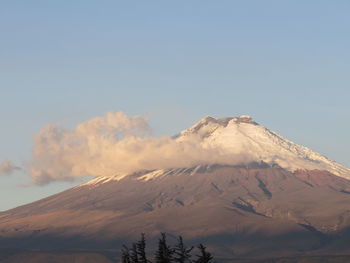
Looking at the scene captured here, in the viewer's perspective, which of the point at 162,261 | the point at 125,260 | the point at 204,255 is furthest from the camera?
the point at 125,260

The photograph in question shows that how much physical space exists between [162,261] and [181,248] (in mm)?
4330

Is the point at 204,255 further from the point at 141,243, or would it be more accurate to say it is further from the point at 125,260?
the point at 125,260

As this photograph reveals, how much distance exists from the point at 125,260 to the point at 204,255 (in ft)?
50.3

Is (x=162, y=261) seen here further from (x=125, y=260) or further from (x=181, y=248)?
(x=125, y=260)

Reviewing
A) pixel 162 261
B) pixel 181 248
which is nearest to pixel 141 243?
pixel 162 261

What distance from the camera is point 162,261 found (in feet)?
199

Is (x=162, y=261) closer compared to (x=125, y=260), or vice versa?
(x=162, y=261)

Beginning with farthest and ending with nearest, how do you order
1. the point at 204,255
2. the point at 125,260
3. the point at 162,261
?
the point at 125,260 < the point at 162,261 < the point at 204,255

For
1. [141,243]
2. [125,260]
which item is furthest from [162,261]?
[125,260]

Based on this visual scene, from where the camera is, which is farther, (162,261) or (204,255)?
(162,261)

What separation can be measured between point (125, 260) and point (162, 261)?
909 centimetres

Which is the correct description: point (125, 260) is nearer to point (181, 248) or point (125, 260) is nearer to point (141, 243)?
point (141, 243)

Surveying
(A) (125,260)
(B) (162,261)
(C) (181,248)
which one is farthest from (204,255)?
(A) (125,260)

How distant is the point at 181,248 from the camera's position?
56.8 metres
